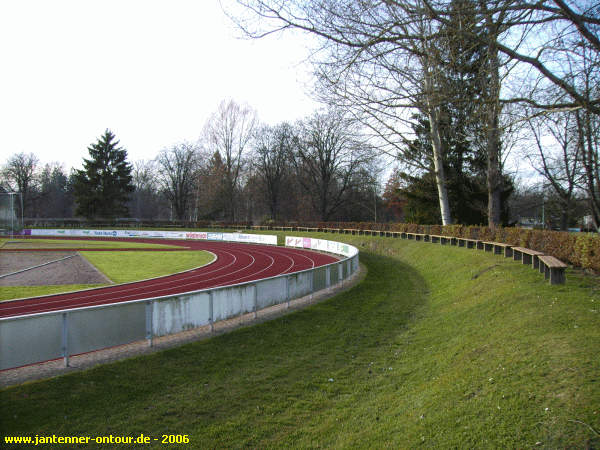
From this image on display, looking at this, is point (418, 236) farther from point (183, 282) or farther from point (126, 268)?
point (126, 268)

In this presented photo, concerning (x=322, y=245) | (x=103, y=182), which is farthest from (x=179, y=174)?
(x=322, y=245)

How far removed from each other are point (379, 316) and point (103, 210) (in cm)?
7306

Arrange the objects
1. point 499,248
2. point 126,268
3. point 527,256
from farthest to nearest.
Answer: point 126,268, point 499,248, point 527,256

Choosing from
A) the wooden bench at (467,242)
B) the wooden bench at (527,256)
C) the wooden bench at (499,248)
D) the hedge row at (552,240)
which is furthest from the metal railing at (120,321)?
the wooden bench at (467,242)

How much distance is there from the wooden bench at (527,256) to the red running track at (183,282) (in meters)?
11.4

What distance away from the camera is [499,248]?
1791cm

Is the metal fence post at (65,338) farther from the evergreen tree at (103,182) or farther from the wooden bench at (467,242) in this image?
the evergreen tree at (103,182)

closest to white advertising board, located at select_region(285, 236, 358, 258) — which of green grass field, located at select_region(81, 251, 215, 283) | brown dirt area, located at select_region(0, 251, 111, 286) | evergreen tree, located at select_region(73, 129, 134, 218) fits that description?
green grass field, located at select_region(81, 251, 215, 283)

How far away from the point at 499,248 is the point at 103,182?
72.4 m

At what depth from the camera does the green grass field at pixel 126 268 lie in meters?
15.9

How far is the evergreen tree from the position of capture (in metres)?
72.5

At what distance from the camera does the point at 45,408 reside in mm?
5793

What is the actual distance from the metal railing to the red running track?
17.9 ft

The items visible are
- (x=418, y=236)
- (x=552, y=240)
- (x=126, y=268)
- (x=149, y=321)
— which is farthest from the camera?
(x=418, y=236)
